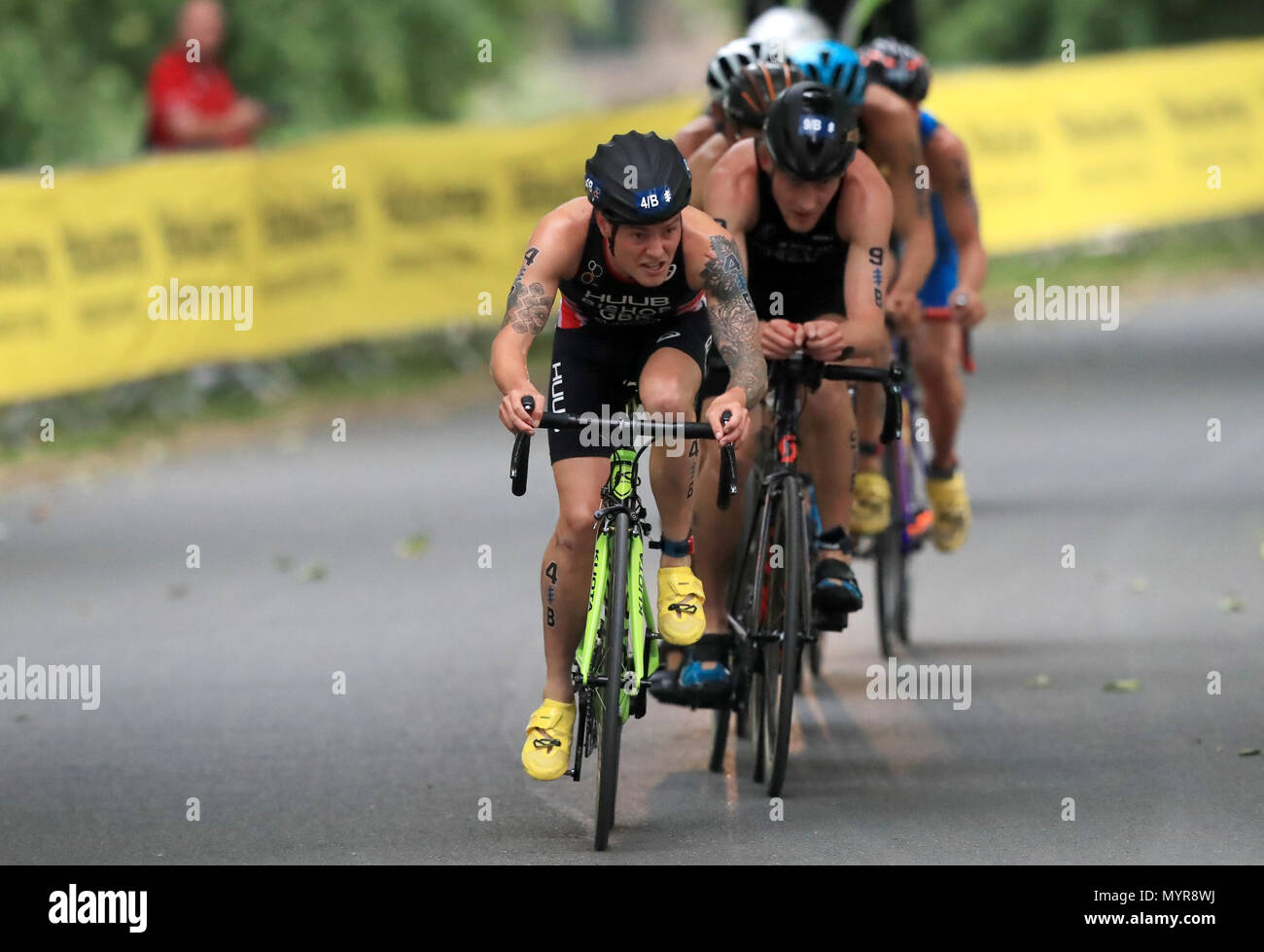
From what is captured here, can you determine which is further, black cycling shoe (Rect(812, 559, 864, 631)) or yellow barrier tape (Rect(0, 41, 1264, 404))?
yellow barrier tape (Rect(0, 41, 1264, 404))

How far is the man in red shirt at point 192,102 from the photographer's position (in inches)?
706

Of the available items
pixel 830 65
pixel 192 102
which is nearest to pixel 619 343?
pixel 830 65

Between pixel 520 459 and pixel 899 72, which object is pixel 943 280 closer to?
pixel 899 72

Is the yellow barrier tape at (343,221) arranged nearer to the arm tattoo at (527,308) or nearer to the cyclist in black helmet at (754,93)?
the cyclist in black helmet at (754,93)

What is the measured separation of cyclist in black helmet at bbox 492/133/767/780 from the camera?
7105 millimetres

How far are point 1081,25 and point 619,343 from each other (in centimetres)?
2589

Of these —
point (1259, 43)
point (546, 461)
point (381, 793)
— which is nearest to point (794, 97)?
point (381, 793)

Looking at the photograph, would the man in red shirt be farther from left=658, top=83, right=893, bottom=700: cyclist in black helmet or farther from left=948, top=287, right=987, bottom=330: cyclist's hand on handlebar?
left=658, top=83, right=893, bottom=700: cyclist in black helmet

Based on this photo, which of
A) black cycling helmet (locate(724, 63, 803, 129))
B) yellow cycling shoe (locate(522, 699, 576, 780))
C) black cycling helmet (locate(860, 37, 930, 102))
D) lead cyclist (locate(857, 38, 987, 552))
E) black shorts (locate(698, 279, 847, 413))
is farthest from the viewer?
lead cyclist (locate(857, 38, 987, 552))

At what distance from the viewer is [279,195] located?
18.4 metres

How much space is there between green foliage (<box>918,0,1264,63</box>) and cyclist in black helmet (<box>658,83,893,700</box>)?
24278 millimetres

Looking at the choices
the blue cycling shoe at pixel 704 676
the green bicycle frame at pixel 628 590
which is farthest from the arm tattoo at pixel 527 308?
the blue cycling shoe at pixel 704 676

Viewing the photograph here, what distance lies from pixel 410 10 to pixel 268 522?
12189mm

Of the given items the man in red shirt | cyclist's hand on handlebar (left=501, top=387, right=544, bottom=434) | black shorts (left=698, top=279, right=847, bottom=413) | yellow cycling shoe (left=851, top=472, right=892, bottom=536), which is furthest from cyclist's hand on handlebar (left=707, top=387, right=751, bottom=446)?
the man in red shirt
